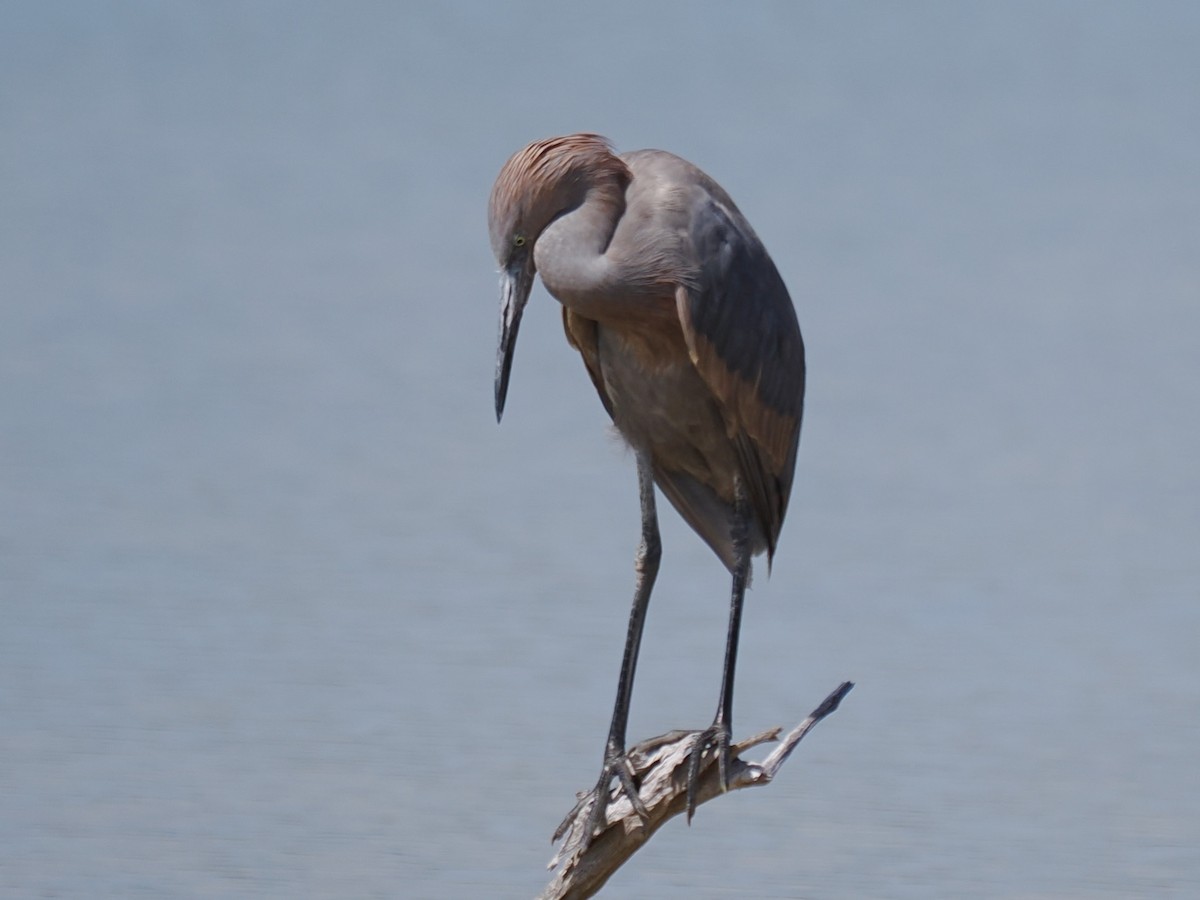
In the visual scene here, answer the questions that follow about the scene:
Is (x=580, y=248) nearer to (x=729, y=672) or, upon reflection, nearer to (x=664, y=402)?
(x=664, y=402)

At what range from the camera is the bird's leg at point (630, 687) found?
2711 mm

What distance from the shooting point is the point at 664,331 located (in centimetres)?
261

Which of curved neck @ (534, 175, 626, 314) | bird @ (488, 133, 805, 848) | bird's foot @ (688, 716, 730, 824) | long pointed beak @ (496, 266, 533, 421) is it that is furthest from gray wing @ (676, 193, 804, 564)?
bird's foot @ (688, 716, 730, 824)

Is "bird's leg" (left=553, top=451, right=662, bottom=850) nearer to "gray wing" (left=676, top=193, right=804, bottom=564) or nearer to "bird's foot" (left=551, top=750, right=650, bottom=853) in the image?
"bird's foot" (left=551, top=750, right=650, bottom=853)

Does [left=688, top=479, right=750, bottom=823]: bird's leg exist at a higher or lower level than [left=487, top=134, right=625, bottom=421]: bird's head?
lower

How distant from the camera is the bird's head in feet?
8.39

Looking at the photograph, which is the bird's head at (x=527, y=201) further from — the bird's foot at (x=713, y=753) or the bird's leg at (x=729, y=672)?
the bird's foot at (x=713, y=753)

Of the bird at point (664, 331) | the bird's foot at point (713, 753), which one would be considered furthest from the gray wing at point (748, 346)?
the bird's foot at point (713, 753)

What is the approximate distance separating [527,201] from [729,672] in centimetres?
82

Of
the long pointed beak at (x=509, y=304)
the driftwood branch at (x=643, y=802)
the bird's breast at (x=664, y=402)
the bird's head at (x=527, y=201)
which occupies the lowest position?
the driftwood branch at (x=643, y=802)

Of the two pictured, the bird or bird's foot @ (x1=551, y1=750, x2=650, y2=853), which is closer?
the bird

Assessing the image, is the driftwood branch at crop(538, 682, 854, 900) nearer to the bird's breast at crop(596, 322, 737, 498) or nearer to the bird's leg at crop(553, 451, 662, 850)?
the bird's leg at crop(553, 451, 662, 850)

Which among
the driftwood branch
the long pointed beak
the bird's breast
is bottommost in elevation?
the driftwood branch

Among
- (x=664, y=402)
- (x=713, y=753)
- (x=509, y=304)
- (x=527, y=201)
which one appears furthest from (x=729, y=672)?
(x=527, y=201)
